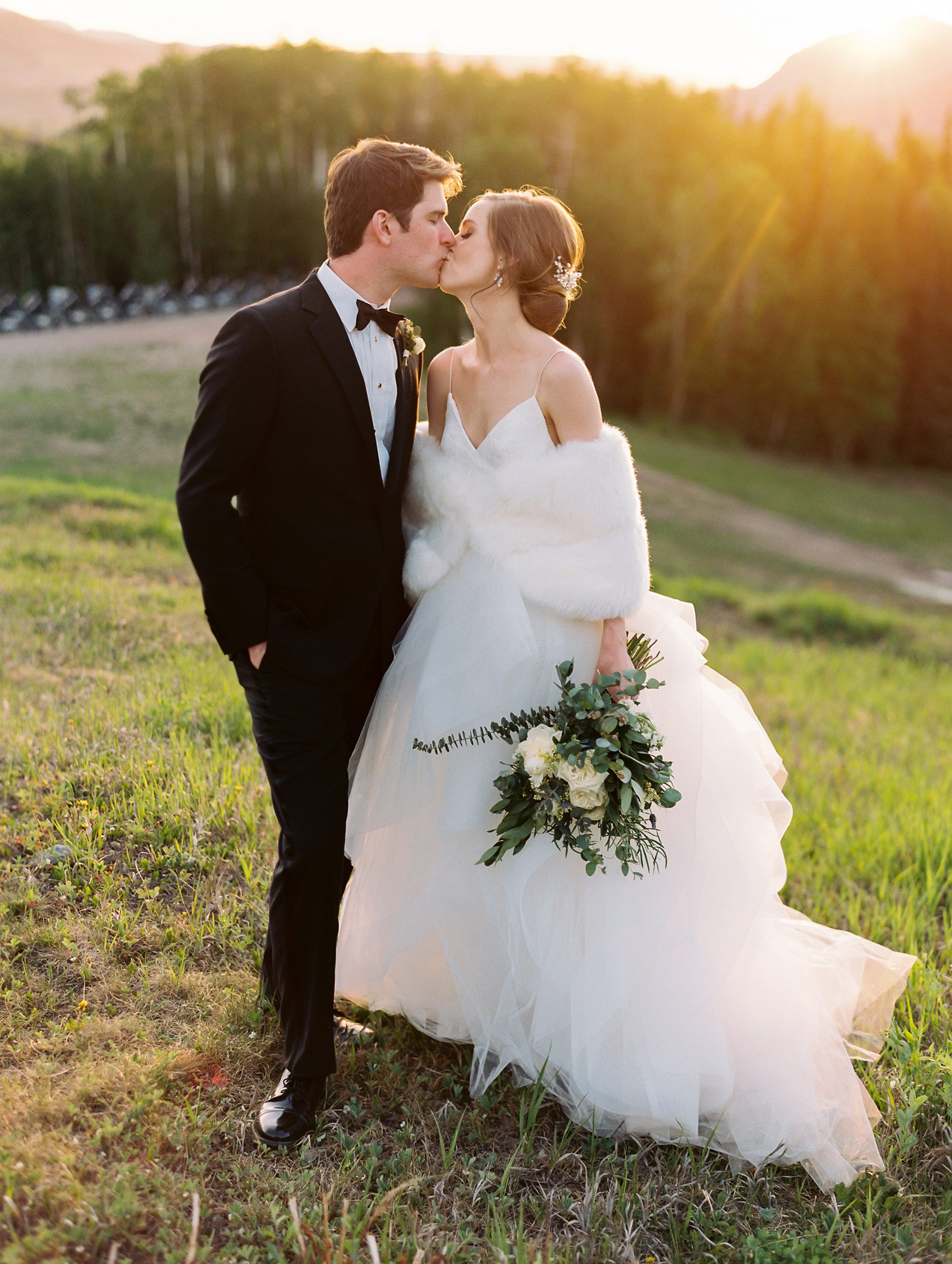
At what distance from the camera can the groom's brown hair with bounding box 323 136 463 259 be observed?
3000mm

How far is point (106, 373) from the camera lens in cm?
2258

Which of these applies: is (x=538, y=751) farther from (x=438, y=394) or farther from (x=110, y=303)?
(x=110, y=303)

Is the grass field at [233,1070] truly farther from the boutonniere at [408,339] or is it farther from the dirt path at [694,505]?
the dirt path at [694,505]

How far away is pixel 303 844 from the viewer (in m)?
2.92

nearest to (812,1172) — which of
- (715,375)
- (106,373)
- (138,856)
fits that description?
(138,856)

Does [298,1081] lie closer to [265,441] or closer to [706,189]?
[265,441]

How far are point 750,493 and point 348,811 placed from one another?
2973 centimetres

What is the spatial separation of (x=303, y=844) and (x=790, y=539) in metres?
24.3

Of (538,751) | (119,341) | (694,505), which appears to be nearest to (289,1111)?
(538,751)

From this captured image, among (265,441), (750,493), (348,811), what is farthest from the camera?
(750,493)

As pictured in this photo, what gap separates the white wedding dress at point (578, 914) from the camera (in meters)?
3.03

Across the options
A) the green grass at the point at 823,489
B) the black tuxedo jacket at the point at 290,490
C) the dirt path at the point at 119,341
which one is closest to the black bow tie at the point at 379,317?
the black tuxedo jacket at the point at 290,490

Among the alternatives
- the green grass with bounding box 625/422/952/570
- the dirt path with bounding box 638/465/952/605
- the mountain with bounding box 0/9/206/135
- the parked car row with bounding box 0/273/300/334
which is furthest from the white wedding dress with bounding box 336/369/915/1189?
the mountain with bounding box 0/9/206/135

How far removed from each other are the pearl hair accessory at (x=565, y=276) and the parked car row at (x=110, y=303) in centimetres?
2788
